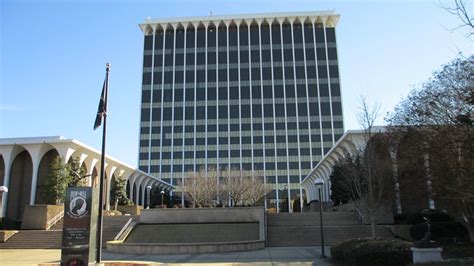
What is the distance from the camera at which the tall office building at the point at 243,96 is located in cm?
10988

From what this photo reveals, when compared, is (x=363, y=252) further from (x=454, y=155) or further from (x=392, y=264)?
(x=454, y=155)

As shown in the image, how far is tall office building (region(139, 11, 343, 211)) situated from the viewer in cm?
10988

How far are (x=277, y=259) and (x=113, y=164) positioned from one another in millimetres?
46591

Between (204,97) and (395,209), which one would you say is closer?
(395,209)

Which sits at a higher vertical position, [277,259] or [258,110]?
[258,110]

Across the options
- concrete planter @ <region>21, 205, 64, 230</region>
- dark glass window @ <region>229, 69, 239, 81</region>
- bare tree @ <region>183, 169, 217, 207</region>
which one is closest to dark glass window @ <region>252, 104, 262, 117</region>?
dark glass window @ <region>229, 69, 239, 81</region>

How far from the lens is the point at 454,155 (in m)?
21.5

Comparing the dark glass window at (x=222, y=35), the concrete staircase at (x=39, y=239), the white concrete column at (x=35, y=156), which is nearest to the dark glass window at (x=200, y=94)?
the dark glass window at (x=222, y=35)

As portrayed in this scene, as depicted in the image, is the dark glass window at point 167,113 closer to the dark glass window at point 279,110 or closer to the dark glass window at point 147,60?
the dark glass window at point 147,60

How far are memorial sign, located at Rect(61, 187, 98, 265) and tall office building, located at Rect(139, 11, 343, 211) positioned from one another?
91.2m

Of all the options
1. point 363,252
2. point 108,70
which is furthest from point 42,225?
point 363,252

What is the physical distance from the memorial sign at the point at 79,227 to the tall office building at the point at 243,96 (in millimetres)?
A: 91165

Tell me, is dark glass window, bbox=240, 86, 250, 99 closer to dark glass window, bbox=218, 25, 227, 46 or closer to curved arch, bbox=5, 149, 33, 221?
dark glass window, bbox=218, 25, 227, 46

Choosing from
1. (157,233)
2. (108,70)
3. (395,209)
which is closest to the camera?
(108,70)
